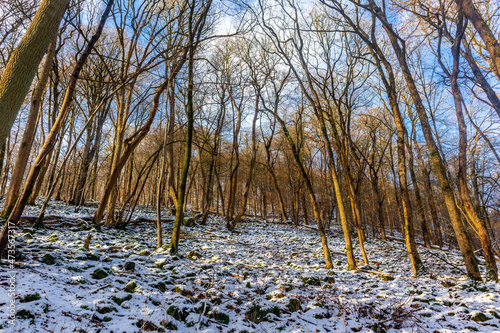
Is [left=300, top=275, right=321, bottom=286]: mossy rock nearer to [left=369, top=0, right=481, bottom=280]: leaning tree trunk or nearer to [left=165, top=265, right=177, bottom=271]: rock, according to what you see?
[left=165, top=265, right=177, bottom=271]: rock

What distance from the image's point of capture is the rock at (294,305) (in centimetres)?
343

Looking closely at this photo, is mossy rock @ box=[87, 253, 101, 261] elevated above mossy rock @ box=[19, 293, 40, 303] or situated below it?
below

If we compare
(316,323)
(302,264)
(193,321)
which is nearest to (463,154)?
(302,264)

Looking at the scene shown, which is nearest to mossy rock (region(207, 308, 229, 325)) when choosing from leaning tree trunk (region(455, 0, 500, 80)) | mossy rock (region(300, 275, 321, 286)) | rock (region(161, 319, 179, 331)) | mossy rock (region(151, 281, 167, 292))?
rock (region(161, 319, 179, 331))

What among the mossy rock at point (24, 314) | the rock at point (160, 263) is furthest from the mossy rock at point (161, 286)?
the mossy rock at point (24, 314)

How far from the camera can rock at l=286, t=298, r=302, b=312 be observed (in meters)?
3.43

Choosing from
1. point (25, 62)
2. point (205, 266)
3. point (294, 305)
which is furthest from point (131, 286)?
point (25, 62)

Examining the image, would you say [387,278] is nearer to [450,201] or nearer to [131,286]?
[450,201]

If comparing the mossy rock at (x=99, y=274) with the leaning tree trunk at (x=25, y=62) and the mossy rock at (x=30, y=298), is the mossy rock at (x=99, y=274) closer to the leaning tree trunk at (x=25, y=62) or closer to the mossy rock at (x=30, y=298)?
the mossy rock at (x=30, y=298)

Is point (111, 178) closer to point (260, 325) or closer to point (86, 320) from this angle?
point (86, 320)

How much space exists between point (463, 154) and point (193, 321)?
7.60 meters

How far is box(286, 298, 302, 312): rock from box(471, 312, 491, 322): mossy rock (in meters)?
2.46

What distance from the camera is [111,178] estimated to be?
6.40 meters

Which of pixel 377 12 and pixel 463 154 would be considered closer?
pixel 377 12
